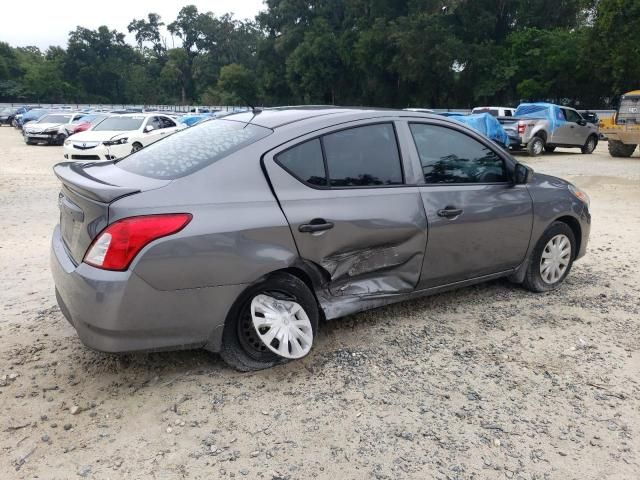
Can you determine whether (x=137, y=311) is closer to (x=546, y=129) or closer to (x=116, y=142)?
(x=116, y=142)

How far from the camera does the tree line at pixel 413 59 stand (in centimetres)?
3662

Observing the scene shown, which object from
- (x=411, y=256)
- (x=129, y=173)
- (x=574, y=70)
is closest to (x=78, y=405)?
(x=129, y=173)

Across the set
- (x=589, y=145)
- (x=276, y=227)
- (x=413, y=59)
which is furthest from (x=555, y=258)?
(x=413, y=59)

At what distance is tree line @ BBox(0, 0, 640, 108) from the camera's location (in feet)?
120

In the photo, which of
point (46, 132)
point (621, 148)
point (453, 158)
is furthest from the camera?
point (46, 132)

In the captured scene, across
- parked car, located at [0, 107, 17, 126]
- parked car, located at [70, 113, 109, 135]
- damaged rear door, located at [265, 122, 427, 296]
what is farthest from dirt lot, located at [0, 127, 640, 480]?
parked car, located at [0, 107, 17, 126]

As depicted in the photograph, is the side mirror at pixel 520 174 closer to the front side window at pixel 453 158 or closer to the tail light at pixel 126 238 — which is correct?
the front side window at pixel 453 158

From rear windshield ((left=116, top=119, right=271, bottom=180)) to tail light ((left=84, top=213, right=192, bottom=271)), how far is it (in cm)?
39

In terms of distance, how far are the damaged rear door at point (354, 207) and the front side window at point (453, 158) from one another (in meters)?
0.24

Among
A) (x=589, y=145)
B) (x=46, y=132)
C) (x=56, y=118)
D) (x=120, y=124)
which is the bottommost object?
(x=46, y=132)

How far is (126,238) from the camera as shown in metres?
2.71

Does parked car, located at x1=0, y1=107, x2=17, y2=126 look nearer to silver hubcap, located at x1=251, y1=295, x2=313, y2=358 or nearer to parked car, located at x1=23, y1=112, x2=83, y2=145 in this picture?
parked car, located at x1=23, y1=112, x2=83, y2=145

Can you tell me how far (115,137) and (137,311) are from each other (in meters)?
13.2

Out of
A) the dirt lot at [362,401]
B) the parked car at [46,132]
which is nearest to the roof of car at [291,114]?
the dirt lot at [362,401]
